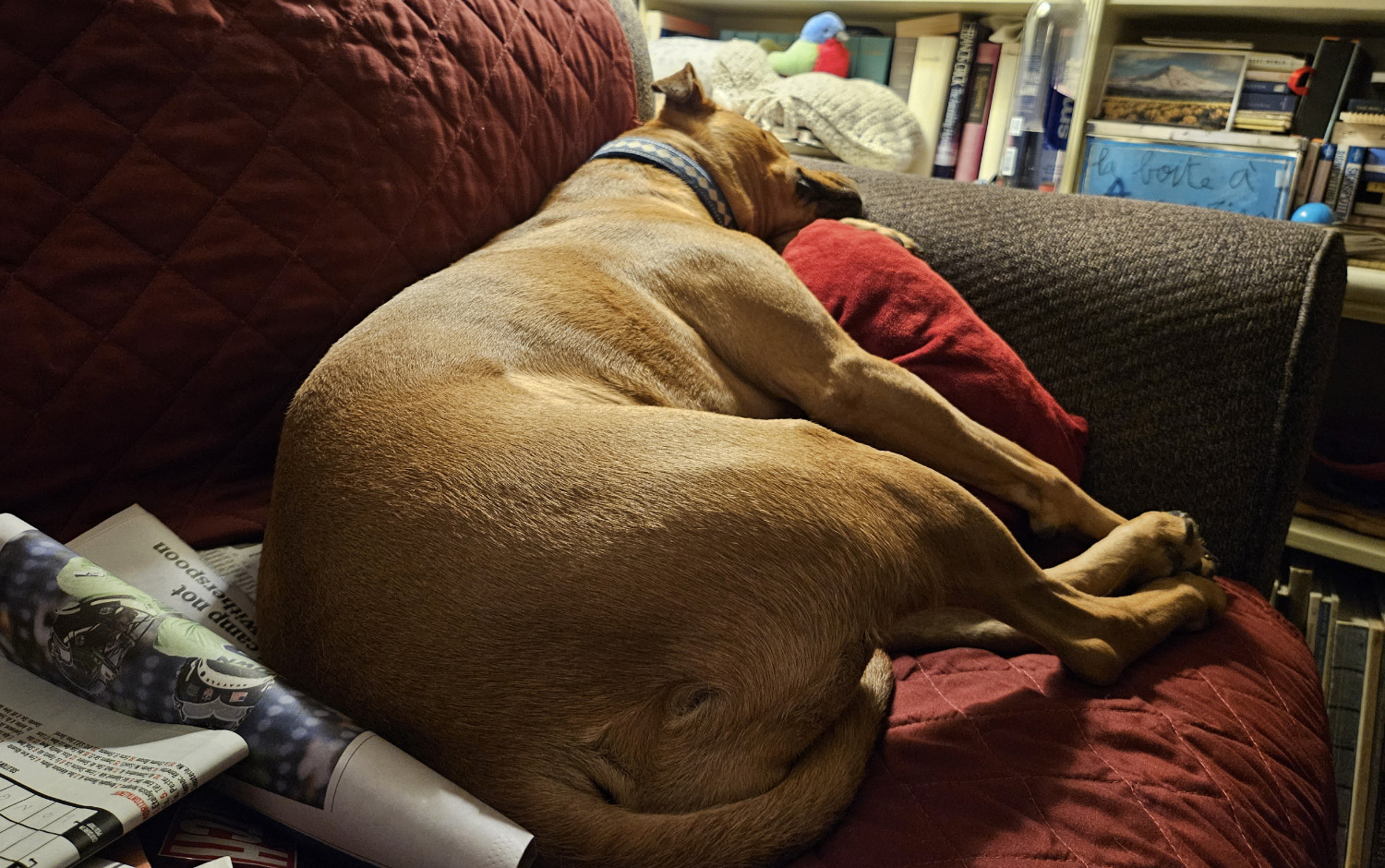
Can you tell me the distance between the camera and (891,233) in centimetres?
148

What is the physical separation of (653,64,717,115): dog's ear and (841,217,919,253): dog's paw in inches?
16.8

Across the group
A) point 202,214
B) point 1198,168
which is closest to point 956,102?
point 1198,168

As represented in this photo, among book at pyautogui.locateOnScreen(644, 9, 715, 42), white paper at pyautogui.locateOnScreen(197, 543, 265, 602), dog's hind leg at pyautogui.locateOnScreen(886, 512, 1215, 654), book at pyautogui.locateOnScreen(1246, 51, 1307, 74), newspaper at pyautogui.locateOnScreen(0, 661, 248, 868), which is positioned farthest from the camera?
book at pyautogui.locateOnScreen(644, 9, 715, 42)

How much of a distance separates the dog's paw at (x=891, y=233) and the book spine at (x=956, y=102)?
1316 mm

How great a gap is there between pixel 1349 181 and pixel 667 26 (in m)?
2.09

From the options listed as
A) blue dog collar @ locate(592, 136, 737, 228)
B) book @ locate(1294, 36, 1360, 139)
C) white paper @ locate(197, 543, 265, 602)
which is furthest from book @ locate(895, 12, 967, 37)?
white paper @ locate(197, 543, 265, 602)

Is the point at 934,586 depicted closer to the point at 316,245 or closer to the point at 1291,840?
the point at 1291,840

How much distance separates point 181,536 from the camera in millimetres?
1011

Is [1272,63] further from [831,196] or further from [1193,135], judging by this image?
[831,196]

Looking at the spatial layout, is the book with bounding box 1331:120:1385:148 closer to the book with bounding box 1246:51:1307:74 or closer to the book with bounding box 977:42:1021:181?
the book with bounding box 1246:51:1307:74

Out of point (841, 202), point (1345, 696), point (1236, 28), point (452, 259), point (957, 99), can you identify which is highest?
point (1236, 28)

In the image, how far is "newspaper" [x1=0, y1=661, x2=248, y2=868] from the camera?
1.70 ft

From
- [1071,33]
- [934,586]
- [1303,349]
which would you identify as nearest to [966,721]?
[934,586]

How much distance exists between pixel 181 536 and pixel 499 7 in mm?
907
